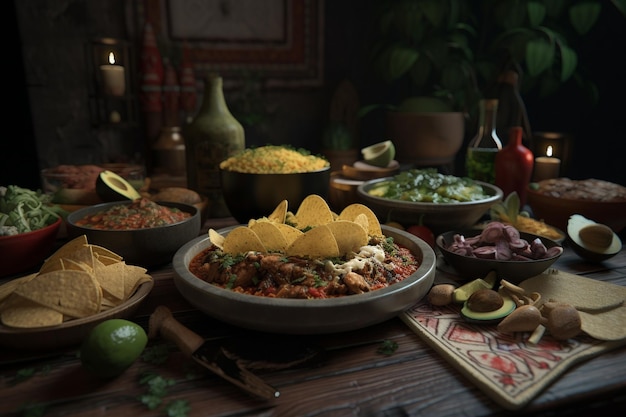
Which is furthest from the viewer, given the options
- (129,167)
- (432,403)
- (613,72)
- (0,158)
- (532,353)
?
(0,158)

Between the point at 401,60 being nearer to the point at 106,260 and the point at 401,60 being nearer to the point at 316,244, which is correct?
the point at 316,244

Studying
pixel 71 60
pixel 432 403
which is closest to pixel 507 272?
pixel 432 403

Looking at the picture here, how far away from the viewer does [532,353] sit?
3.33 feet

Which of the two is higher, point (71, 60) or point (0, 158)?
point (71, 60)

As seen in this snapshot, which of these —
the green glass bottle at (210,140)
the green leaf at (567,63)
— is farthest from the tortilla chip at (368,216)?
the green leaf at (567,63)

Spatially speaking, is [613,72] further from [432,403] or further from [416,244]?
[432,403]

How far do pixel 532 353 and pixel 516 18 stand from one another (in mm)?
3242

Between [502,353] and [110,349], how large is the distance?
0.85m

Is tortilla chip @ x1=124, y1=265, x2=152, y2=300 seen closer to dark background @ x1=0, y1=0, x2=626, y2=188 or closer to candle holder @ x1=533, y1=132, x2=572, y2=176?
candle holder @ x1=533, y1=132, x2=572, y2=176

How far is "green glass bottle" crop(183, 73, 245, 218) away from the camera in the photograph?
6.93 ft

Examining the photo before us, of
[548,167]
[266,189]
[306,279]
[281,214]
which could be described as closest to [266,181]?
[266,189]

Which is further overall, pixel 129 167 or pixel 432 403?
pixel 129 167

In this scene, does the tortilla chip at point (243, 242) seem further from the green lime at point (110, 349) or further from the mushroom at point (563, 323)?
the mushroom at point (563, 323)

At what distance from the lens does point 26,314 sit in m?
1.00
